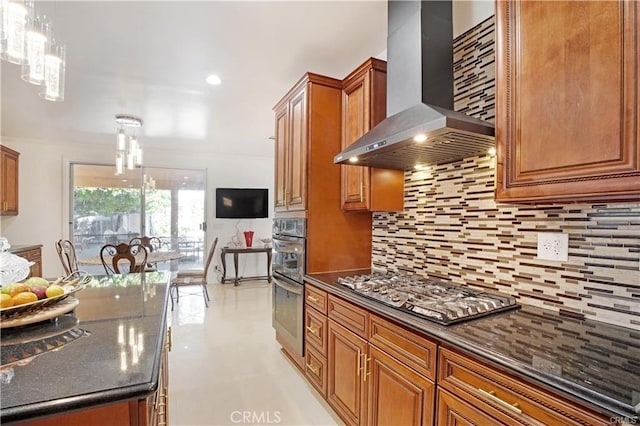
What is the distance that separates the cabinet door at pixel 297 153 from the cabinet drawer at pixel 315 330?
817mm

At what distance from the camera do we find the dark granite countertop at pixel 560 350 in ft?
2.59

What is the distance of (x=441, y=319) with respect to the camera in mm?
1254

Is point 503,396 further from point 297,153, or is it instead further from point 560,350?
point 297,153

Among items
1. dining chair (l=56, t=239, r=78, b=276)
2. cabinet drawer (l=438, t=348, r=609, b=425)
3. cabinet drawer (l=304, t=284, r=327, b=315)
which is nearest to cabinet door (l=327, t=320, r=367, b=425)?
cabinet drawer (l=304, t=284, r=327, b=315)

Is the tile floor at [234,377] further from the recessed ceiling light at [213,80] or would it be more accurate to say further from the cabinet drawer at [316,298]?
the recessed ceiling light at [213,80]

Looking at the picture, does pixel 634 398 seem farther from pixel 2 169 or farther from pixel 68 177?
pixel 68 177

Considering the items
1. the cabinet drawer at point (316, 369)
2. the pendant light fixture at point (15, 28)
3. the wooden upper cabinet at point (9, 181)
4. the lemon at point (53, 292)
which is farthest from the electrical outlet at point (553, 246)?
the wooden upper cabinet at point (9, 181)

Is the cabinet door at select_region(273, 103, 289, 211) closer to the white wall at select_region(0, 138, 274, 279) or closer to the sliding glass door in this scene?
the sliding glass door

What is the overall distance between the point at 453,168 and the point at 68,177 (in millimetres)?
6113

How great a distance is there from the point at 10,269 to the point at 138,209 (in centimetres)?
494

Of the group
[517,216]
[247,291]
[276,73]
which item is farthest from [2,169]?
[517,216]

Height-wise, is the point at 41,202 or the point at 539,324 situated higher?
the point at 41,202

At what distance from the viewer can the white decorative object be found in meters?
1.26

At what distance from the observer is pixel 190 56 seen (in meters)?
2.53
